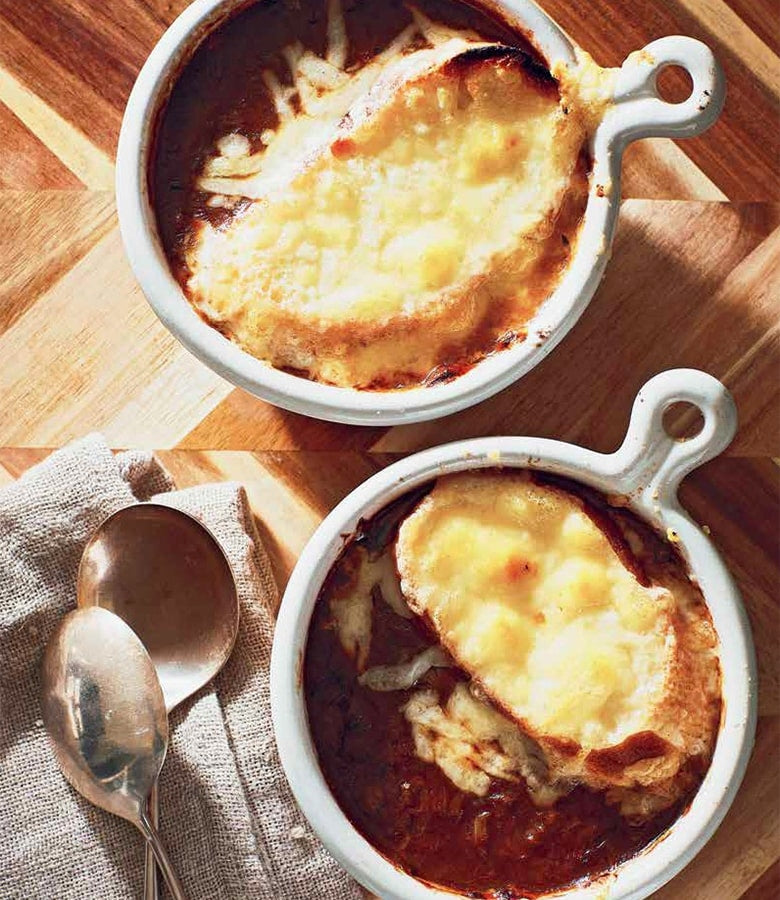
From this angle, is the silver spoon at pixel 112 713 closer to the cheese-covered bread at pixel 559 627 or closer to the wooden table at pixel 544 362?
the wooden table at pixel 544 362

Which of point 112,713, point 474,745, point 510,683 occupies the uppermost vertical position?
point 510,683

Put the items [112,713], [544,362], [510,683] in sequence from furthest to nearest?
[544,362] → [112,713] → [510,683]

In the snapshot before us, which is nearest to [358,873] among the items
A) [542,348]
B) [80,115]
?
[542,348]

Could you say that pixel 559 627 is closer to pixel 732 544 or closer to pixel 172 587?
pixel 732 544

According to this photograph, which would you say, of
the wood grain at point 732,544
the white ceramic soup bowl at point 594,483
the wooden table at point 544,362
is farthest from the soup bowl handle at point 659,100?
the wood grain at point 732,544

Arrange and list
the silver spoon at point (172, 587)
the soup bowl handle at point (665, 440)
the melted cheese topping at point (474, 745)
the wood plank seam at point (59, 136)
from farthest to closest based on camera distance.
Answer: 1. the wood plank seam at point (59, 136)
2. the silver spoon at point (172, 587)
3. the melted cheese topping at point (474, 745)
4. the soup bowl handle at point (665, 440)

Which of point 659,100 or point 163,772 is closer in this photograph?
point 659,100

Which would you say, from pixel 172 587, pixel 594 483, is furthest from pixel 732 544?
pixel 172 587
